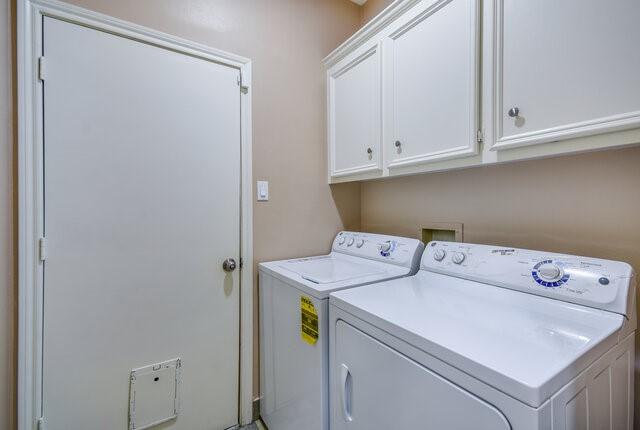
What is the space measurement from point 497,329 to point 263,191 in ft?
4.49

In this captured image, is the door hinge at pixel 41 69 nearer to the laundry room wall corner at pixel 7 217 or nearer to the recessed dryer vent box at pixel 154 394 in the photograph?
the laundry room wall corner at pixel 7 217

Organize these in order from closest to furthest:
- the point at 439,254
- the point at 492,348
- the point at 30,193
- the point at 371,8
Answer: the point at 492,348 < the point at 30,193 < the point at 439,254 < the point at 371,8

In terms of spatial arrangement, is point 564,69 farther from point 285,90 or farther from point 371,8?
point 371,8

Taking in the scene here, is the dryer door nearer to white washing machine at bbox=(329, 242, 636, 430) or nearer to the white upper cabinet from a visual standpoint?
white washing machine at bbox=(329, 242, 636, 430)

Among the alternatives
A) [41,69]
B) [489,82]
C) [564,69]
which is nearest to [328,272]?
[489,82]

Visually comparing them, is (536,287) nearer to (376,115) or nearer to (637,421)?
(637,421)

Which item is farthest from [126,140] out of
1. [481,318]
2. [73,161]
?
[481,318]

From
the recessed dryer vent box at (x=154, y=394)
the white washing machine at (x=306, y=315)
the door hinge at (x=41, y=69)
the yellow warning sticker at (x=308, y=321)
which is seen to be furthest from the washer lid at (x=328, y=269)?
the door hinge at (x=41, y=69)

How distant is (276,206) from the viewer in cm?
185

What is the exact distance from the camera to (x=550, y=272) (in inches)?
38.9

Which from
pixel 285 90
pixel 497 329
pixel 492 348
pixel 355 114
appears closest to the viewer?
pixel 492 348

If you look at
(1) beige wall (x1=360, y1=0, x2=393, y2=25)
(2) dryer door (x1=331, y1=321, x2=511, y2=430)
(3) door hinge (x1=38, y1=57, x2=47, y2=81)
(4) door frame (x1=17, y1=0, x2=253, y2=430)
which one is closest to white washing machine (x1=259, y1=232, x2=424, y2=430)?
(2) dryer door (x1=331, y1=321, x2=511, y2=430)

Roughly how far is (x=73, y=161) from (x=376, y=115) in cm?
146

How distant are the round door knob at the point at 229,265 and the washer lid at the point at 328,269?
0.27 m
